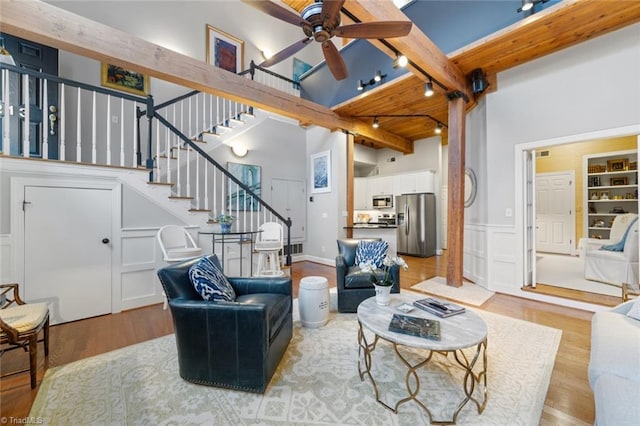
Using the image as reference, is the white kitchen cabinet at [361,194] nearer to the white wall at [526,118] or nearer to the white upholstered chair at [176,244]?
the white wall at [526,118]

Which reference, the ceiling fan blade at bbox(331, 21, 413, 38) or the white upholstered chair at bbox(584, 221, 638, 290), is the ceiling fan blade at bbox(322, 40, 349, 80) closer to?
the ceiling fan blade at bbox(331, 21, 413, 38)

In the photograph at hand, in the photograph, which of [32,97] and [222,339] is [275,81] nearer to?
[32,97]

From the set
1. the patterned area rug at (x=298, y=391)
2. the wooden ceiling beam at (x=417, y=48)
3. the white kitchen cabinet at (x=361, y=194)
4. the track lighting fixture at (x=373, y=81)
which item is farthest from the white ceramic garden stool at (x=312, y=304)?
A: the white kitchen cabinet at (x=361, y=194)

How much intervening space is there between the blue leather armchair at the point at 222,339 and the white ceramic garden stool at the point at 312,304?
0.77 metres

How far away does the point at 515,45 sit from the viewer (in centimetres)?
314

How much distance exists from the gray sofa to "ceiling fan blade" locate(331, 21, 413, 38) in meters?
2.42

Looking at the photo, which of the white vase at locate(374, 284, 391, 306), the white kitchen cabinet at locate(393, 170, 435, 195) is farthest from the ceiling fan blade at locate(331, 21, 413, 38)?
the white kitchen cabinet at locate(393, 170, 435, 195)

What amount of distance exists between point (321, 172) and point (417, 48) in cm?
343

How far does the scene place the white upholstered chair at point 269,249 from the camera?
396cm

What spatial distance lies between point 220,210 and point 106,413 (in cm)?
370

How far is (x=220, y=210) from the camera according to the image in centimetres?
500

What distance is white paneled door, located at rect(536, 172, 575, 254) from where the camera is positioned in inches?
239

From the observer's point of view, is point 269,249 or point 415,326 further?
point 269,249

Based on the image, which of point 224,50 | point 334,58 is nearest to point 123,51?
Answer: point 334,58
